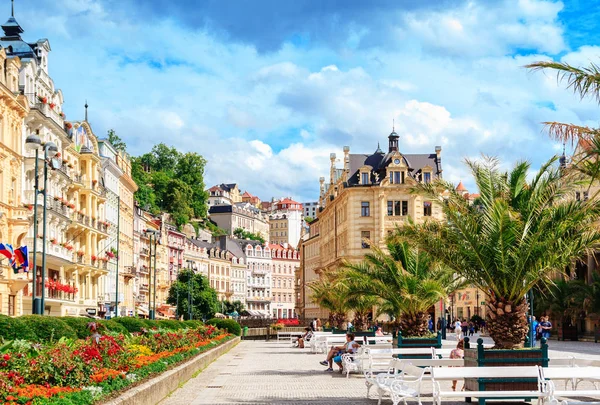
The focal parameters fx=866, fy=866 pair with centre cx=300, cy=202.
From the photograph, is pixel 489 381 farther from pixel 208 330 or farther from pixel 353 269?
pixel 208 330

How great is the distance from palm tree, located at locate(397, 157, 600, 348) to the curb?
6797mm

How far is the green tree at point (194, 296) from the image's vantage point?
9538 cm

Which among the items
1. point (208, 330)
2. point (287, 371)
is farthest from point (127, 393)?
point (208, 330)

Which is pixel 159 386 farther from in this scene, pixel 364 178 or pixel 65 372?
pixel 364 178

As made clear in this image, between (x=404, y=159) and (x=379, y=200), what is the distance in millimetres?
4634

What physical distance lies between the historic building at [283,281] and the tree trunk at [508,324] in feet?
524

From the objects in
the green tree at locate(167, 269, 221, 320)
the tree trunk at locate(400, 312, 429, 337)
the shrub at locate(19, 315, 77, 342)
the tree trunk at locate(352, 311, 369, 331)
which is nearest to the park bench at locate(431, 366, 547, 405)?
the shrub at locate(19, 315, 77, 342)

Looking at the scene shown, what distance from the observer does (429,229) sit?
21.0m

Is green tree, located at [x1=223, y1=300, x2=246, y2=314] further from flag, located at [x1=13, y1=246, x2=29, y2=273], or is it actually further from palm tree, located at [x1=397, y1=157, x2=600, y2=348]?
palm tree, located at [x1=397, y1=157, x2=600, y2=348]

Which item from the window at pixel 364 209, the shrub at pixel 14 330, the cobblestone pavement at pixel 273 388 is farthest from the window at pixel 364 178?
the shrub at pixel 14 330

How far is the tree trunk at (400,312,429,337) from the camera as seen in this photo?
2931 cm

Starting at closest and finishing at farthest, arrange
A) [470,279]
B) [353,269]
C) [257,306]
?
[470,279], [353,269], [257,306]

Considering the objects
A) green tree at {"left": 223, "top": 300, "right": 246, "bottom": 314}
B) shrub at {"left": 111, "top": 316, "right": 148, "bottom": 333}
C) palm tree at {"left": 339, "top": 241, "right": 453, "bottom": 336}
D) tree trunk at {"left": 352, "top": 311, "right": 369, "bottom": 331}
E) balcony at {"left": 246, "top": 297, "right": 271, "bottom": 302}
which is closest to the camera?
palm tree at {"left": 339, "top": 241, "right": 453, "bottom": 336}

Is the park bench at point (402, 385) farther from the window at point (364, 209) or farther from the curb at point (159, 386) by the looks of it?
the window at point (364, 209)
